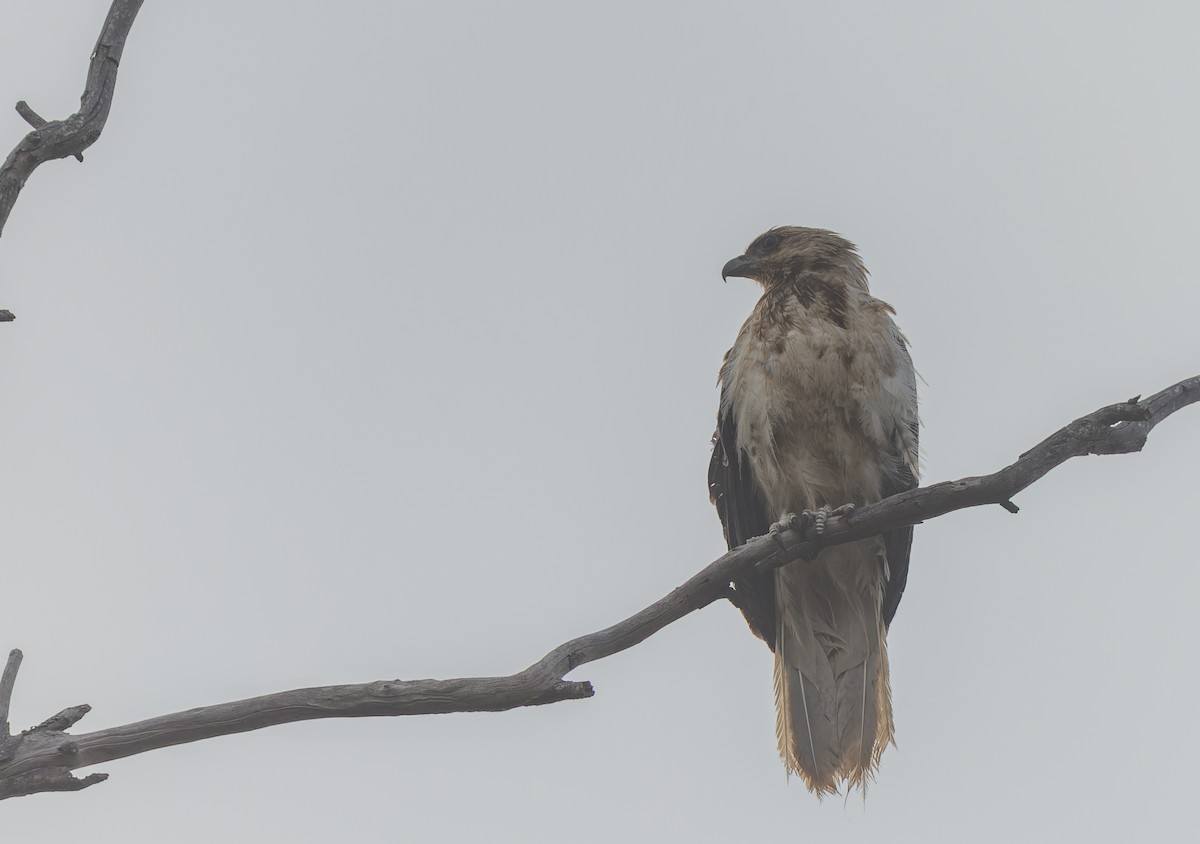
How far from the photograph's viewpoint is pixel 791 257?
750 cm

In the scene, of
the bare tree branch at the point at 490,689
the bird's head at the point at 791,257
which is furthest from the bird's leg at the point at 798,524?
the bird's head at the point at 791,257

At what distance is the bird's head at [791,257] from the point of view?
291 inches

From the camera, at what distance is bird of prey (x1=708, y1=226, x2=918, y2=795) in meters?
6.62

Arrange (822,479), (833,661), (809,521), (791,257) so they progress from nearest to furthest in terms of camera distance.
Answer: (809,521), (822,479), (833,661), (791,257)

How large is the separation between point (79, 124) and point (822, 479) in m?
3.91

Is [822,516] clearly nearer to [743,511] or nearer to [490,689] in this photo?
[743,511]

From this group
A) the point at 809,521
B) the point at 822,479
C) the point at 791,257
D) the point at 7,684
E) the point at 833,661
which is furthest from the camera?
the point at 791,257

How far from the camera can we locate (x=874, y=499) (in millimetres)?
6691

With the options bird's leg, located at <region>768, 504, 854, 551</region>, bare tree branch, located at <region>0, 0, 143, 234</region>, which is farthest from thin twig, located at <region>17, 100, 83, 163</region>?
bird's leg, located at <region>768, 504, 854, 551</region>

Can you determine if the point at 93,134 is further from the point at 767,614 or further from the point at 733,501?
the point at 767,614

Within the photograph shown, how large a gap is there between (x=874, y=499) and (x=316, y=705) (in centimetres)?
341

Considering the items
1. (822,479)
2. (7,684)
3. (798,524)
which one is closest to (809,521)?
(798,524)

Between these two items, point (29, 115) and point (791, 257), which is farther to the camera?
point (791, 257)

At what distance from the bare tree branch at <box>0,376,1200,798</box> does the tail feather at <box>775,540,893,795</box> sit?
1.90 m
